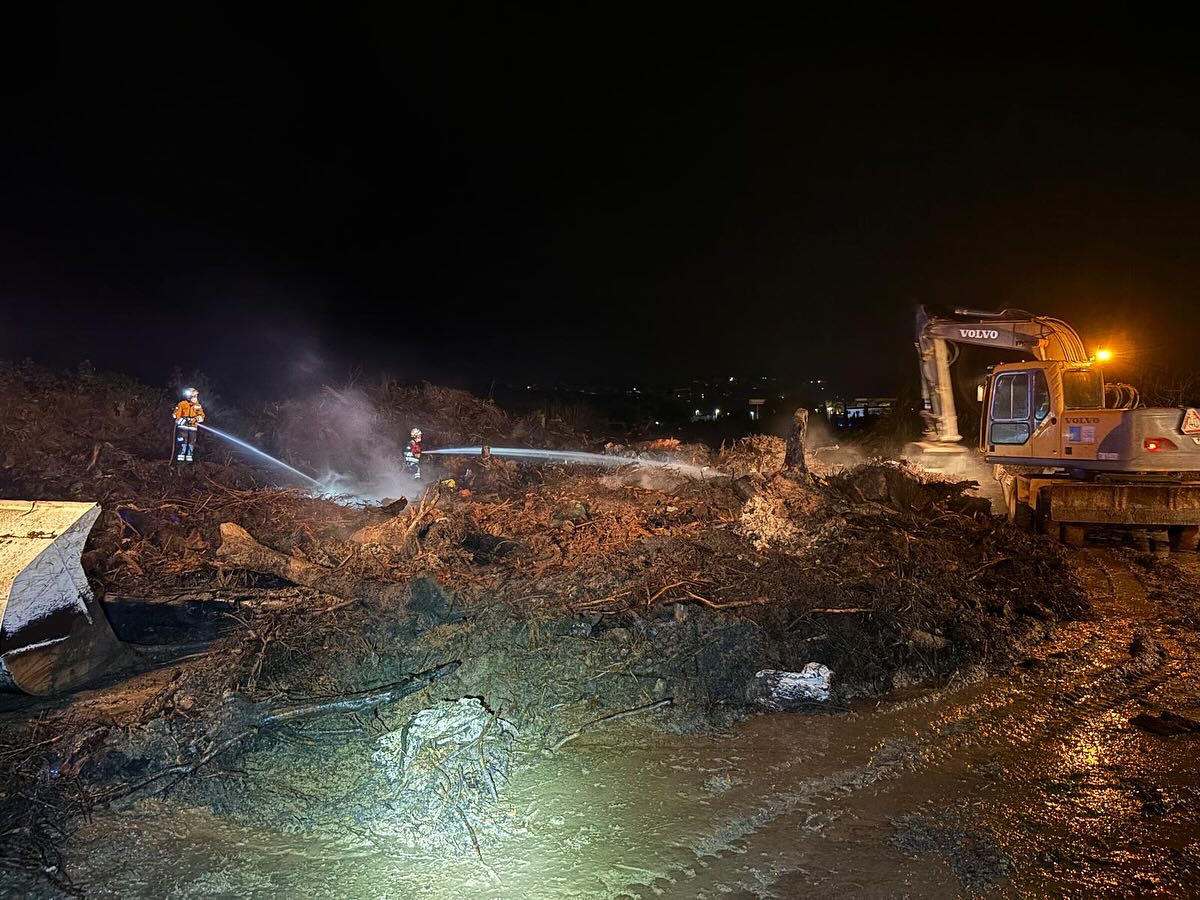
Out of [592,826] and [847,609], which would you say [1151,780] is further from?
[592,826]

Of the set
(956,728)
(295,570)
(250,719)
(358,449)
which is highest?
(358,449)

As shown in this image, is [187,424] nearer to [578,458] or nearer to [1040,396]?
[578,458]

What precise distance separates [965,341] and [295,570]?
11.3 metres

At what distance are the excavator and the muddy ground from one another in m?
1.17

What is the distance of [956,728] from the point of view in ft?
15.1

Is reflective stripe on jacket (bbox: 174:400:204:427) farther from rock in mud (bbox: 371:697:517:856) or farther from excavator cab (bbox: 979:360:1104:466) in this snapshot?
excavator cab (bbox: 979:360:1104:466)

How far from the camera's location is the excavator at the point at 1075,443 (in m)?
9.28

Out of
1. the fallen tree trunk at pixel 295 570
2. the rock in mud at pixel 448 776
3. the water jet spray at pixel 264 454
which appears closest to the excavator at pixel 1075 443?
the rock in mud at pixel 448 776

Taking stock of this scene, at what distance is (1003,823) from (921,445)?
10.00 m

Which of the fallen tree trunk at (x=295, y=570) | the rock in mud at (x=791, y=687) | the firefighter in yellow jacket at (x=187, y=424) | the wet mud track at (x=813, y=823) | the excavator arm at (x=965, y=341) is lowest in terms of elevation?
the wet mud track at (x=813, y=823)

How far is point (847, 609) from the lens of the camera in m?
6.02

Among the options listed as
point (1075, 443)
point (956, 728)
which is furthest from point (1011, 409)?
point (956, 728)

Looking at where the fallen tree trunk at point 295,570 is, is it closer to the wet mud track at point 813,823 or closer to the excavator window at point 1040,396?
the wet mud track at point 813,823

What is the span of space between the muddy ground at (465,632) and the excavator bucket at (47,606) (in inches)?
9.5
